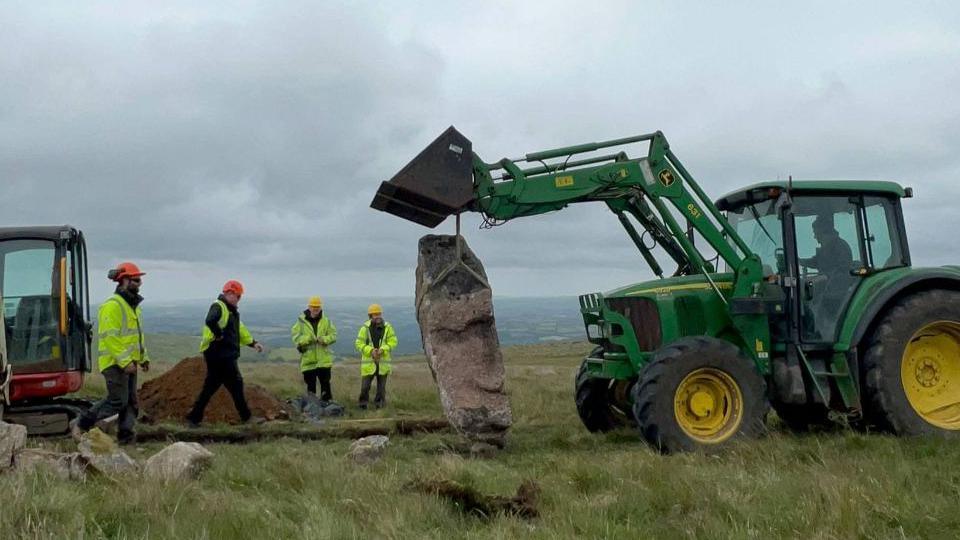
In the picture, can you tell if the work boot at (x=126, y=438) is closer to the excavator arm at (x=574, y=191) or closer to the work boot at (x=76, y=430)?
the work boot at (x=76, y=430)

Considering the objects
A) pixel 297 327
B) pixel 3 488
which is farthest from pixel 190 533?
pixel 297 327

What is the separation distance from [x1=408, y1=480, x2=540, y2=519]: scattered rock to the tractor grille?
11.4ft

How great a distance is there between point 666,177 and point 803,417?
322cm

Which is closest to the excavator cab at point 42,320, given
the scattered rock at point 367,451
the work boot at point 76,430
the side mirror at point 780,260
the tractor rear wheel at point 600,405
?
the work boot at point 76,430

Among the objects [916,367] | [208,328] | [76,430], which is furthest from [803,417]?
[76,430]

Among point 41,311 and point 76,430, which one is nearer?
point 76,430

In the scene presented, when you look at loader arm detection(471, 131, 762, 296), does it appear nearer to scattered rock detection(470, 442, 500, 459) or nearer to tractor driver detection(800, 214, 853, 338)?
tractor driver detection(800, 214, 853, 338)

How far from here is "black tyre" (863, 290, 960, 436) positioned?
339 inches

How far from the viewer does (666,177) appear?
29.9 feet

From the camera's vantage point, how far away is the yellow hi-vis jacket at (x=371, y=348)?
14.2 m

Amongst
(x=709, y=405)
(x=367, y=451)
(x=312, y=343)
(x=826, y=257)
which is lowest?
(x=367, y=451)

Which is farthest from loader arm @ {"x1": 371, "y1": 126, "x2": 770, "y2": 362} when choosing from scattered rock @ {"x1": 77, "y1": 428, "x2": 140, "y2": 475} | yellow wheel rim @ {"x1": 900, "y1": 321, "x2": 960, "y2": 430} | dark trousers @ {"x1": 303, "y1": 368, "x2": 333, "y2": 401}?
dark trousers @ {"x1": 303, "y1": 368, "x2": 333, "y2": 401}

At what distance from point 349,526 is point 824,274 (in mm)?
6146

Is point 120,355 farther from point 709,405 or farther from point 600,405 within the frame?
point 709,405
